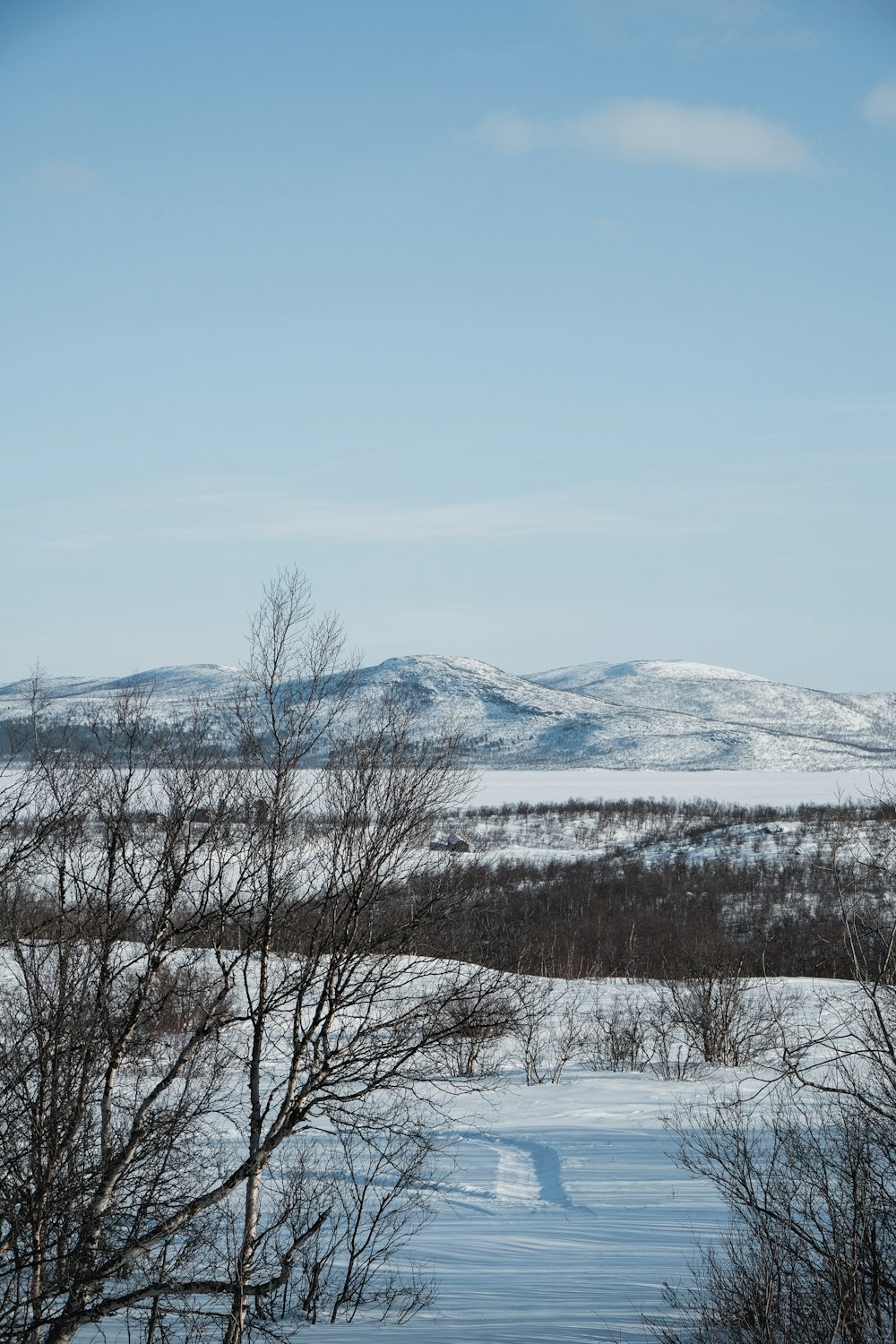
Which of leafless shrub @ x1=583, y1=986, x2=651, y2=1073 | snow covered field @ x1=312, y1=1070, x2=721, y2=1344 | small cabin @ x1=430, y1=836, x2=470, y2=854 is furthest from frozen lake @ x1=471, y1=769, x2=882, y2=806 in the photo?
snow covered field @ x1=312, y1=1070, x2=721, y2=1344

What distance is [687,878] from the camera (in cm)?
6662

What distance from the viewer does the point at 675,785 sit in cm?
12838

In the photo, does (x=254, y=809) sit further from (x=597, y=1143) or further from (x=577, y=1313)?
(x=597, y=1143)

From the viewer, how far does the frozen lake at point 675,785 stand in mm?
109688

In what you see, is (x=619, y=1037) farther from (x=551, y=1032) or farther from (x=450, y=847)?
(x=450, y=847)

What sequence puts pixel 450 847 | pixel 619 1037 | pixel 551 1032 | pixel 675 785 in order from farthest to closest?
pixel 675 785, pixel 551 1032, pixel 619 1037, pixel 450 847

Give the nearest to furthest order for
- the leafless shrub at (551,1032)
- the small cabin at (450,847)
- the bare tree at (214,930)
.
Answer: the bare tree at (214,930), the small cabin at (450,847), the leafless shrub at (551,1032)

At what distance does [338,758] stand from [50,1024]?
567 cm

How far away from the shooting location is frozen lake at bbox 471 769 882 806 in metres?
110

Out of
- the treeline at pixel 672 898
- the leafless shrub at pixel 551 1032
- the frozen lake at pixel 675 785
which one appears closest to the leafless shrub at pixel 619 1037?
the leafless shrub at pixel 551 1032

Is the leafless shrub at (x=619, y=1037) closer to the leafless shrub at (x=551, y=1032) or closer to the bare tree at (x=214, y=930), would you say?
the leafless shrub at (x=551, y=1032)

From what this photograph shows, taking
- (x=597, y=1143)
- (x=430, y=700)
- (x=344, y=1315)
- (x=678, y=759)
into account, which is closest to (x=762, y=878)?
(x=597, y=1143)

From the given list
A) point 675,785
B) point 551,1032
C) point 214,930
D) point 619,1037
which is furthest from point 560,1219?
point 675,785

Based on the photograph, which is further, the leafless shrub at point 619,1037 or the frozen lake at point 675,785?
the frozen lake at point 675,785
